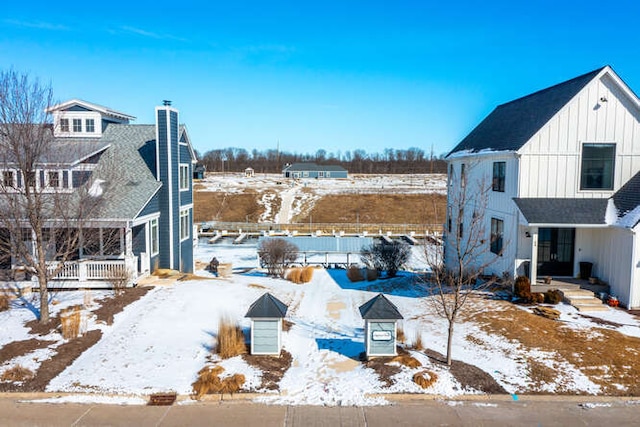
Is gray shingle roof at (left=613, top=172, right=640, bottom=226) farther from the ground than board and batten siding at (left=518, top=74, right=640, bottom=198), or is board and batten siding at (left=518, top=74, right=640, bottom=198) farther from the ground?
board and batten siding at (left=518, top=74, right=640, bottom=198)

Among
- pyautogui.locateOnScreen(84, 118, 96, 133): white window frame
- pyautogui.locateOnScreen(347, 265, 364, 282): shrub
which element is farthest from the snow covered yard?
pyautogui.locateOnScreen(84, 118, 96, 133): white window frame

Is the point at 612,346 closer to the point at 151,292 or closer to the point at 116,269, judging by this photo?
the point at 151,292

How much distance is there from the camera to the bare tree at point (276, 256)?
24078 mm

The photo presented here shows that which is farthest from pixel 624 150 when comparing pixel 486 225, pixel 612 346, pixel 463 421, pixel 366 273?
pixel 463 421

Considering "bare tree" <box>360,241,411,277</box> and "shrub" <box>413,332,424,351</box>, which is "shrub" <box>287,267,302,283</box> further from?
"shrub" <box>413,332,424,351</box>

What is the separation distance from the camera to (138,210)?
18.5 meters

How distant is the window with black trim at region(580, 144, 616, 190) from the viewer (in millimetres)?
16922

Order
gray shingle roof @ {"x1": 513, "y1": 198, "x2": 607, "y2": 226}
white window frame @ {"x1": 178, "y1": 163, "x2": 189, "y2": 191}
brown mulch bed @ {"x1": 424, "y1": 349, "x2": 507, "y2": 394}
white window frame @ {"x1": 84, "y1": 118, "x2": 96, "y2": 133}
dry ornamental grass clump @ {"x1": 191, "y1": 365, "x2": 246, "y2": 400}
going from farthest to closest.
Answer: white window frame @ {"x1": 84, "y1": 118, "x2": 96, "y2": 133}, white window frame @ {"x1": 178, "y1": 163, "x2": 189, "y2": 191}, gray shingle roof @ {"x1": 513, "y1": 198, "x2": 607, "y2": 226}, brown mulch bed @ {"x1": 424, "y1": 349, "x2": 507, "y2": 394}, dry ornamental grass clump @ {"x1": 191, "y1": 365, "x2": 246, "y2": 400}

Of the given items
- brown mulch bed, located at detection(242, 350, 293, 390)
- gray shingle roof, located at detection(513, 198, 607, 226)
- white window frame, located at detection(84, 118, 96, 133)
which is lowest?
brown mulch bed, located at detection(242, 350, 293, 390)

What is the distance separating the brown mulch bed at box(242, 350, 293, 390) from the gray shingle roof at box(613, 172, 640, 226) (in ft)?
41.4

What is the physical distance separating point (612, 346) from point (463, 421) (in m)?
5.90

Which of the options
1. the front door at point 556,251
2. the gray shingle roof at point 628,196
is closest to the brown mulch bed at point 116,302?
the front door at point 556,251

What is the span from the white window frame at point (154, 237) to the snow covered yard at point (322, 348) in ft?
11.8

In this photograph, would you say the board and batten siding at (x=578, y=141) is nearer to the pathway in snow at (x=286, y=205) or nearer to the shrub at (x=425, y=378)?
the shrub at (x=425, y=378)
